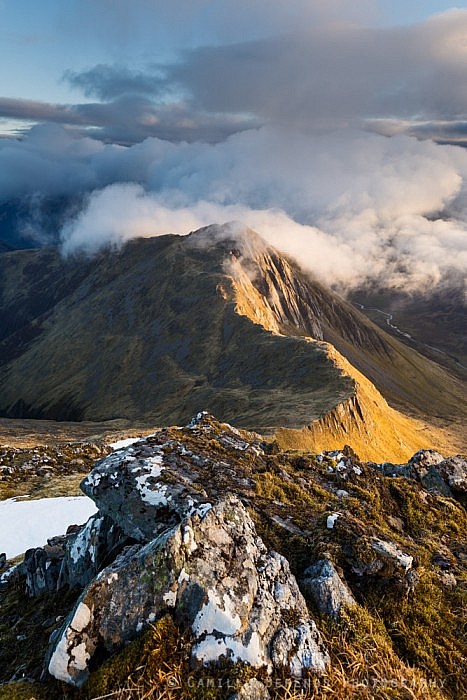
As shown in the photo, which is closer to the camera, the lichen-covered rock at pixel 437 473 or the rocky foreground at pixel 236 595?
the rocky foreground at pixel 236 595

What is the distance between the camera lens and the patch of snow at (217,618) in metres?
8.88

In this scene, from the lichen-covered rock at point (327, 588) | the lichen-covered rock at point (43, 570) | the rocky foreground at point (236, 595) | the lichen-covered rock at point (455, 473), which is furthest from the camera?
the lichen-covered rock at point (455, 473)

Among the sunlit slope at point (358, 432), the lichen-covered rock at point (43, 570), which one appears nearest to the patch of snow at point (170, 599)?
the lichen-covered rock at point (43, 570)

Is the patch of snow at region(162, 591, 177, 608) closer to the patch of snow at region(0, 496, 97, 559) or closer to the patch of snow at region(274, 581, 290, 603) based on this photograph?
the patch of snow at region(274, 581, 290, 603)

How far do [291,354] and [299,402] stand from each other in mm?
34156

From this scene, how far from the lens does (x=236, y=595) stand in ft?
31.2

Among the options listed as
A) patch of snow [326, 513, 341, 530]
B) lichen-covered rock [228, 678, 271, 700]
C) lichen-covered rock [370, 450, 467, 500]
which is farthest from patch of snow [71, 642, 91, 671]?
lichen-covered rock [370, 450, 467, 500]

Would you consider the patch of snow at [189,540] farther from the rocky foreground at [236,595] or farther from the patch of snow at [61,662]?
the patch of snow at [61,662]

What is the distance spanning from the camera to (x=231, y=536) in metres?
10.7

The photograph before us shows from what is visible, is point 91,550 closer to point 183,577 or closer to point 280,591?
point 183,577

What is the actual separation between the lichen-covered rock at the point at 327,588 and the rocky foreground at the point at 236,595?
44mm

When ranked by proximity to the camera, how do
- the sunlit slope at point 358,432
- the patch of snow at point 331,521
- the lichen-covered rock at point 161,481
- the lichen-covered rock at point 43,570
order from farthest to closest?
the sunlit slope at point 358,432
the lichen-covered rock at point 43,570
the lichen-covered rock at point 161,481
the patch of snow at point 331,521

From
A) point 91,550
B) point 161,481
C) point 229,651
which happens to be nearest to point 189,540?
point 229,651

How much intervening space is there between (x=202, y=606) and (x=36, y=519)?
26.9 m
